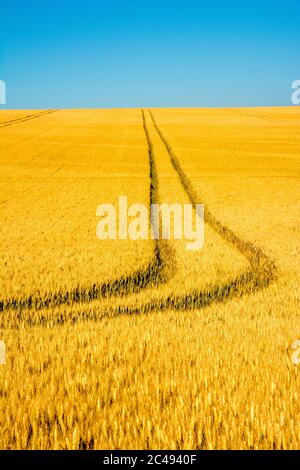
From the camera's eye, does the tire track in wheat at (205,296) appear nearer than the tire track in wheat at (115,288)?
Yes

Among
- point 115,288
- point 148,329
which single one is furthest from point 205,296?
point 148,329

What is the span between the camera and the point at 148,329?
6473 millimetres

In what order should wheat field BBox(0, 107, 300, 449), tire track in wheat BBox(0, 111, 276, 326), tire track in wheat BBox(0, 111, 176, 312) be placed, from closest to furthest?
wheat field BBox(0, 107, 300, 449)
tire track in wheat BBox(0, 111, 276, 326)
tire track in wheat BBox(0, 111, 176, 312)

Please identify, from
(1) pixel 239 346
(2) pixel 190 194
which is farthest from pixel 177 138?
(1) pixel 239 346

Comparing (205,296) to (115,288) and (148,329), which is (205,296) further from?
(148,329)

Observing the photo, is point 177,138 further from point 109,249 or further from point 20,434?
point 20,434

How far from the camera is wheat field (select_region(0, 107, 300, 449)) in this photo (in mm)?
3854

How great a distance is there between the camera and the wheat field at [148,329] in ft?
12.6

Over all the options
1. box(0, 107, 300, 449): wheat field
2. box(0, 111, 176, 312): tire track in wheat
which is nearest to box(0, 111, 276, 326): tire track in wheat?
box(0, 107, 300, 449): wheat field

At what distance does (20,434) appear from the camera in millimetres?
3750

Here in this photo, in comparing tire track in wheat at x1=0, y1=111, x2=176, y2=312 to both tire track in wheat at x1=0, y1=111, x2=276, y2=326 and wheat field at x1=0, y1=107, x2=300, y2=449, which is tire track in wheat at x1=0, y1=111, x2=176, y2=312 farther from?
tire track in wheat at x1=0, y1=111, x2=276, y2=326

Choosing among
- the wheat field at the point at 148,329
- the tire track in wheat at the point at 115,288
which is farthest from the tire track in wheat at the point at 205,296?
the tire track in wheat at the point at 115,288

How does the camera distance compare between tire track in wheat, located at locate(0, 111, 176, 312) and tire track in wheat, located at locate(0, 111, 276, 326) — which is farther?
tire track in wheat, located at locate(0, 111, 176, 312)

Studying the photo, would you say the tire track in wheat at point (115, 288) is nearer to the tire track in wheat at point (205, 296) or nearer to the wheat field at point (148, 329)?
the wheat field at point (148, 329)
